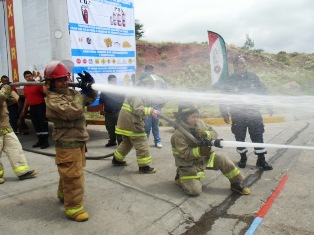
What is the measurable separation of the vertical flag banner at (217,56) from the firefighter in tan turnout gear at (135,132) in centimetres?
532

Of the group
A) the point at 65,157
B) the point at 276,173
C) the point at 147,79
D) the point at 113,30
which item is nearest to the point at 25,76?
the point at 113,30

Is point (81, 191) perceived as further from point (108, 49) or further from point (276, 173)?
point (108, 49)

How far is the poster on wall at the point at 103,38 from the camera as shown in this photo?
6.09m

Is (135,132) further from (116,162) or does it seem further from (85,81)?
(85,81)

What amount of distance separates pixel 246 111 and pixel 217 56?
5.37 m

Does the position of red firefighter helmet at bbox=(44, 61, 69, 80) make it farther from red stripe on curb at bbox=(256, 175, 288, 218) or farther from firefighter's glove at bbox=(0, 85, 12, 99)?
red stripe on curb at bbox=(256, 175, 288, 218)

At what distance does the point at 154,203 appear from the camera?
374 centimetres

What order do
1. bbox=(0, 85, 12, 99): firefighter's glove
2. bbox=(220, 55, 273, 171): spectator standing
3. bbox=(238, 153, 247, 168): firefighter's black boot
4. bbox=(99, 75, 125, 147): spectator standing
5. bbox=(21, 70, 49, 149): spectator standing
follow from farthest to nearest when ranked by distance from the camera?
bbox=(99, 75, 125, 147): spectator standing < bbox=(21, 70, 49, 149): spectator standing < bbox=(238, 153, 247, 168): firefighter's black boot < bbox=(220, 55, 273, 171): spectator standing < bbox=(0, 85, 12, 99): firefighter's glove

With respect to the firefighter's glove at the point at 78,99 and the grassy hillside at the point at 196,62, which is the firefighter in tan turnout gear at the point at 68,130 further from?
the grassy hillside at the point at 196,62

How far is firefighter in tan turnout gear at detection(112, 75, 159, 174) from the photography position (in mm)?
4828

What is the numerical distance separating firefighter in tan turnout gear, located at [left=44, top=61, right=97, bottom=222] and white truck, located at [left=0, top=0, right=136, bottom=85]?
287 cm

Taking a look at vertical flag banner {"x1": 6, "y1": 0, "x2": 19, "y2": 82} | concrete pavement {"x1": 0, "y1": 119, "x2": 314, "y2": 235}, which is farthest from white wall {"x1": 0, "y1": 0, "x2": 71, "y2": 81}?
concrete pavement {"x1": 0, "y1": 119, "x2": 314, "y2": 235}

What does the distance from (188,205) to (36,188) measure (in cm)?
193

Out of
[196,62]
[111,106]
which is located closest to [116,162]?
[111,106]
